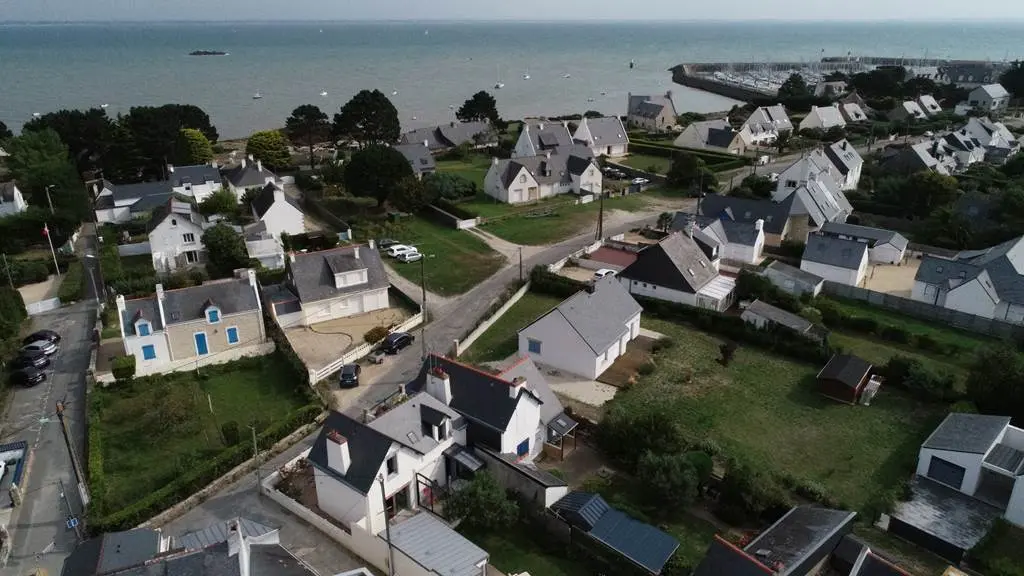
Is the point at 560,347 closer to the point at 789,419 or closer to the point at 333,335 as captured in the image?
the point at 789,419

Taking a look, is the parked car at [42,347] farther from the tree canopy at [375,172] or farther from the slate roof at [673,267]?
the slate roof at [673,267]

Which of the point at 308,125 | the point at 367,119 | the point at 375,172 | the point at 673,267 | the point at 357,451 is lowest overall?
the point at 673,267

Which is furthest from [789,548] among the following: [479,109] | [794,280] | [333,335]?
[479,109]

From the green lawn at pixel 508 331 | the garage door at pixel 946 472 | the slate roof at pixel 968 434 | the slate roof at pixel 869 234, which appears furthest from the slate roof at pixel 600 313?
the slate roof at pixel 869 234

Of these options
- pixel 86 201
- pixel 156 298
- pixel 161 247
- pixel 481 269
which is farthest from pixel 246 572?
pixel 86 201

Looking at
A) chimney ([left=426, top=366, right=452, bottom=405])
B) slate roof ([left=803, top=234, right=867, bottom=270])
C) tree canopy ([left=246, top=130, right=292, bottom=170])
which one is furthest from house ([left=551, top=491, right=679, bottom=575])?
tree canopy ([left=246, top=130, right=292, bottom=170])

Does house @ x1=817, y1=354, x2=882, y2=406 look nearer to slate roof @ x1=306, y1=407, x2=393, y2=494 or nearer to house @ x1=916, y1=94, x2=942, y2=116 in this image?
slate roof @ x1=306, y1=407, x2=393, y2=494
